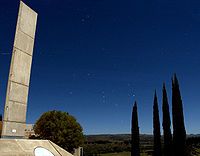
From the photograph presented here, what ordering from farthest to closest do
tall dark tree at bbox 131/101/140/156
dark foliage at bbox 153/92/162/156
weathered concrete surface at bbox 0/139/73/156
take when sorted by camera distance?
1. tall dark tree at bbox 131/101/140/156
2. dark foliage at bbox 153/92/162/156
3. weathered concrete surface at bbox 0/139/73/156

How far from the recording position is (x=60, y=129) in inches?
1647

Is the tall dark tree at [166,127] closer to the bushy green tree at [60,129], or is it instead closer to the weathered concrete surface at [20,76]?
the bushy green tree at [60,129]

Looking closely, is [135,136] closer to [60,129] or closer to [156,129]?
[156,129]

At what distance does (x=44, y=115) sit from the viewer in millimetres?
43719

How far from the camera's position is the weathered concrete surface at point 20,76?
9.84 m

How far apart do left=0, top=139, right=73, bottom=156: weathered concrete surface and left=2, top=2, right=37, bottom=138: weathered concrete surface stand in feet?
2.90

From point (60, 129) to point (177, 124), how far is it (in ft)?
60.0

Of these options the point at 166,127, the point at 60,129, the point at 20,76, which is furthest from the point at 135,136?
the point at 20,76

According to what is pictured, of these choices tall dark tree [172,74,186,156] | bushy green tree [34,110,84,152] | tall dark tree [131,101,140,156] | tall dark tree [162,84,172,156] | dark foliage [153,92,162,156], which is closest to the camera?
tall dark tree [172,74,186,156]

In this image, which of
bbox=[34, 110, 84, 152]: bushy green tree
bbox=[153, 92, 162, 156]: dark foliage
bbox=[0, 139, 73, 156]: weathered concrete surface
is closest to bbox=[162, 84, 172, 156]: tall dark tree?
bbox=[153, 92, 162, 156]: dark foliage

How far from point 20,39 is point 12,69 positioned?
1.49m

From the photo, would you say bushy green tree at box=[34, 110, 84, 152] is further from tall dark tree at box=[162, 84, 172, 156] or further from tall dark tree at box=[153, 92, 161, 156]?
tall dark tree at box=[162, 84, 172, 156]

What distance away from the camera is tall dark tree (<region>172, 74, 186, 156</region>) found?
35.5 meters

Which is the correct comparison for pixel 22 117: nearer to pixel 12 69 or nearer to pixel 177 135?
pixel 12 69
